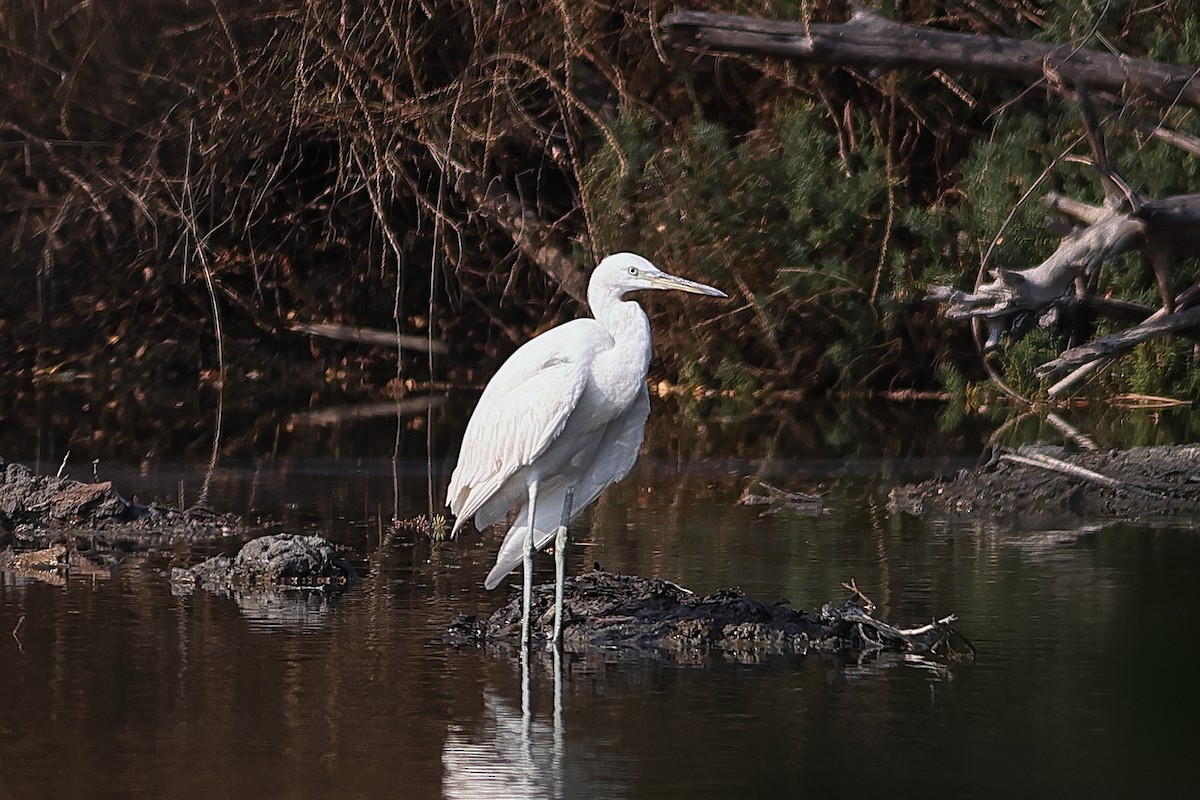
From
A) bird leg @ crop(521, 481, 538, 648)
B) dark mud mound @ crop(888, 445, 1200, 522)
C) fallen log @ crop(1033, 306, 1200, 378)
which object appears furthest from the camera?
fallen log @ crop(1033, 306, 1200, 378)

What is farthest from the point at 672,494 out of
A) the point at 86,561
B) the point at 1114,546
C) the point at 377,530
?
the point at 86,561

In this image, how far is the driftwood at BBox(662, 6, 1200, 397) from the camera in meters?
12.8

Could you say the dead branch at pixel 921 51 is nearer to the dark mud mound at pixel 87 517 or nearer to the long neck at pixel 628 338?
the dark mud mound at pixel 87 517

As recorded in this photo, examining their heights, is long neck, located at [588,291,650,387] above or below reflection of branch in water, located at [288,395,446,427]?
below

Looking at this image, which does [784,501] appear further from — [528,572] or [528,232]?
[528,232]

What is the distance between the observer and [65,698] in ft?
21.6

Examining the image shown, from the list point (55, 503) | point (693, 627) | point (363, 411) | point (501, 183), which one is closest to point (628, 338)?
point (693, 627)

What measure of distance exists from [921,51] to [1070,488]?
4.60m

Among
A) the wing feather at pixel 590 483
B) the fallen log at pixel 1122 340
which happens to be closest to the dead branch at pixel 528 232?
the fallen log at pixel 1122 340

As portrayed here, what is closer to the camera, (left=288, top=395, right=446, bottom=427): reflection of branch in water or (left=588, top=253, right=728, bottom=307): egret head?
(left=588, top=253, right=728, bottom=307): egret head

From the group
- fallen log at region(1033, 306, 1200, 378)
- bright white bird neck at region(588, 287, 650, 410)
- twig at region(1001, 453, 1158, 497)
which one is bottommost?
Result: twig at region(1001, 453, 1158, 497)

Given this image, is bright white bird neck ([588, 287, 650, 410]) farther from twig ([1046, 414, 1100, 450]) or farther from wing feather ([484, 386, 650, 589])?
twig ([1046, 414, 1100, 450])

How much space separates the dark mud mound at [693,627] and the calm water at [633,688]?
8.1 inches

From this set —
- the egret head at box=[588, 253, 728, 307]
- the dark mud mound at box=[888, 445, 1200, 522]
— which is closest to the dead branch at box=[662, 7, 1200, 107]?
the dark mud mound at box=[888, 445, 1200, 522]
